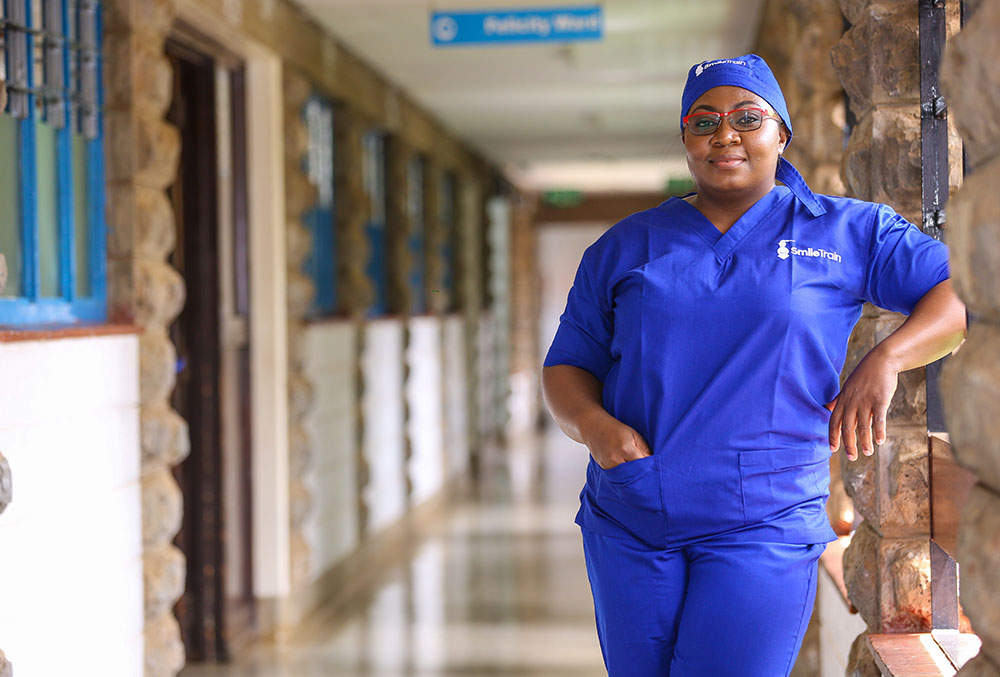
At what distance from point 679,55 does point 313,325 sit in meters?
2.54

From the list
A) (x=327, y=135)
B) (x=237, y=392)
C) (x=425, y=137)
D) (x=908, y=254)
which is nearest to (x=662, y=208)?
(x=908, y=254)

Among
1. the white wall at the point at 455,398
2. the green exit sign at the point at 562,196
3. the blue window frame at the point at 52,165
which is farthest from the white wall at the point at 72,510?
the green exit sign at the point at 562,196

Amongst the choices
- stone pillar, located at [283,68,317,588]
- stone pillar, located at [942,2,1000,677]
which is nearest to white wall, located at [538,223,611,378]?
stone pillar, located at [283,68,317,588]

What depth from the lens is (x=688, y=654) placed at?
170 centimetres

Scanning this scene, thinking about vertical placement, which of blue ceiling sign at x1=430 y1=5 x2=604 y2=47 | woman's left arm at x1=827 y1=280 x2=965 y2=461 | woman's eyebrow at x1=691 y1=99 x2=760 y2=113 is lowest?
woman's left arm at x1=827 y1=280 x2=965 y2=461

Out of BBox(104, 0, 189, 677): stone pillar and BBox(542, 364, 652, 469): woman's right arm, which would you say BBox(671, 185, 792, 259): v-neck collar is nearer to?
BBox(542, 364, 652, 469): woman's right arm

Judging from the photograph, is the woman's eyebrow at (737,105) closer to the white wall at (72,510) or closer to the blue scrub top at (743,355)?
the blue scrub top at (743,355)

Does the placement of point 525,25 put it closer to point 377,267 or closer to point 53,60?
point 53,60

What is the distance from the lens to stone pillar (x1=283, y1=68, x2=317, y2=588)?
5.28m

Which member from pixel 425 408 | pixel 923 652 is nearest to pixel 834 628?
pixel 923 652

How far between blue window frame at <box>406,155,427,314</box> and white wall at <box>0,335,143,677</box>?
17.0 ft

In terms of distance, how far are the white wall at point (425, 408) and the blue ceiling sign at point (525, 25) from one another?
10.4ft

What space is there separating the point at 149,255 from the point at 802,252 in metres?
2.51

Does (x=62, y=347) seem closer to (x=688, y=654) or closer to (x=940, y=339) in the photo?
(x=688, y=654)
